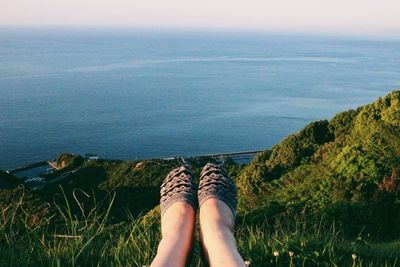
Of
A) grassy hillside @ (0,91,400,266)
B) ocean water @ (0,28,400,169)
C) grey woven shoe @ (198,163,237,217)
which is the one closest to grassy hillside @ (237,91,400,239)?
grassy hillside @ (0,91,400,266)

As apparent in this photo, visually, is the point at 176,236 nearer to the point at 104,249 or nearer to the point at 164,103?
the point at 104,249

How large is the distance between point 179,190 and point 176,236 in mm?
796

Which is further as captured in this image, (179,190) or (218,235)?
(179,190)

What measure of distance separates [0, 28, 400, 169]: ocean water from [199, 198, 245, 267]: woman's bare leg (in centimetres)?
4374

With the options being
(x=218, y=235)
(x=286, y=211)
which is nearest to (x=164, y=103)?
(x=286, y=211)

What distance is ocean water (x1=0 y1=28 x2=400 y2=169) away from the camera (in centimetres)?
5200

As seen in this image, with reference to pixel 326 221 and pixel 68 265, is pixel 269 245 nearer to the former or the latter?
pixel 68 265

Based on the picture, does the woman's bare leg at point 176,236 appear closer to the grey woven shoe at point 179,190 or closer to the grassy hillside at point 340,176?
the grey woven shoe at point 179,190

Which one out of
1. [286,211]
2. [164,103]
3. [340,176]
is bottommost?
[164,103]

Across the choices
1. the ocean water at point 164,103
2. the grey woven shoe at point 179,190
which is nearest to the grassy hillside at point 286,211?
the grey woven shoe at point 179,190

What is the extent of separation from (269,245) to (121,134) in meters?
53.4

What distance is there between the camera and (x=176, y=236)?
7.65ft

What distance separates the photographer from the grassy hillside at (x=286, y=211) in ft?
7.64

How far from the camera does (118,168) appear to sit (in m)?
29.4
